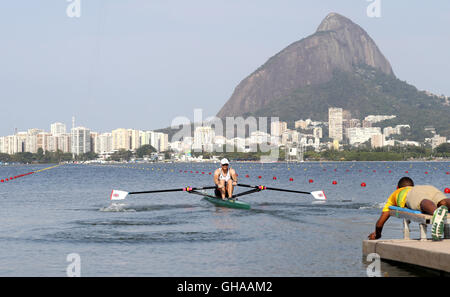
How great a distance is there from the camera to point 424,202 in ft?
56.1

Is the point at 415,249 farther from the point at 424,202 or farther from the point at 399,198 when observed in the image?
the point at 399,198

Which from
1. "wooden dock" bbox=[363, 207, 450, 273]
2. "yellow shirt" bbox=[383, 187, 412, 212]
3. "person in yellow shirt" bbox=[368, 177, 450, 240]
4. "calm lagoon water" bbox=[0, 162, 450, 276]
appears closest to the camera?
"wooden dock" bbox=[363, 207, 450, 273]

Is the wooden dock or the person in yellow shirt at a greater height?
the person in yellow shirt

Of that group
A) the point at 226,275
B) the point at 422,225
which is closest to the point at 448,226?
the point at 422,225

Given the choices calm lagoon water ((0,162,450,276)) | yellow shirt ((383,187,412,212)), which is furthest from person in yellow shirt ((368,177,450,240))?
calm lagoon water ((0,162,450,276))

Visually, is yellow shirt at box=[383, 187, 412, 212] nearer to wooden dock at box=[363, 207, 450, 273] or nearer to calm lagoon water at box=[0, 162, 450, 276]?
wooden dock at box=[363, 207, 450, 273]

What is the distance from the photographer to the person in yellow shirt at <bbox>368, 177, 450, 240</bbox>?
1612 centimetres

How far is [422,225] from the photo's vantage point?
1719 centimetres

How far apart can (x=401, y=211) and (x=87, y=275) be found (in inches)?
345

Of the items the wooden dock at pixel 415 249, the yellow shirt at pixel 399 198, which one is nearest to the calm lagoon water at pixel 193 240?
the wooden dock at pixel 415 249

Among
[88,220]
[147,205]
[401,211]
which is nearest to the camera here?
[401,211]

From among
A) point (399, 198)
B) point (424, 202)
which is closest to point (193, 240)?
point (399, 198)

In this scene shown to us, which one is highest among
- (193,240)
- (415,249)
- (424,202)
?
(424,202)
